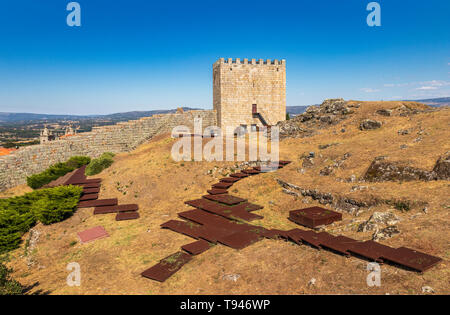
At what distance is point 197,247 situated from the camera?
31.0ft

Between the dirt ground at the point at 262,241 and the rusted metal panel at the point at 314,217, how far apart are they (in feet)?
1.08

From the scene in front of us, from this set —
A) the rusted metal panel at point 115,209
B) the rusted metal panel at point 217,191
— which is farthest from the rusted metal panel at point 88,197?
the rusted metal panel at point 217,191

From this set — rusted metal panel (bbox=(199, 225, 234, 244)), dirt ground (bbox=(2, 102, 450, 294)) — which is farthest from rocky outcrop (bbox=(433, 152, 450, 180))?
rusted metal panel (bbox=(199, 225, 234, 244))

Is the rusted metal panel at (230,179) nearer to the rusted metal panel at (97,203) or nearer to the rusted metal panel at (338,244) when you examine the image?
the rusted metal panel at (97,203)

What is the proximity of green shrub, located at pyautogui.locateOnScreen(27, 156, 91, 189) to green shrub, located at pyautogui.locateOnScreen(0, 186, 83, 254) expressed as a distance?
5211 millimetres

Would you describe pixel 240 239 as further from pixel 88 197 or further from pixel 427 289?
pixel 88 197

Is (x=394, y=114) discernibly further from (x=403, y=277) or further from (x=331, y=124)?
(x=403, y=277)

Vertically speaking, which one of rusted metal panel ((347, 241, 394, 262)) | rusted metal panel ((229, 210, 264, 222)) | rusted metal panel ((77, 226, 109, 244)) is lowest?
rusted metal panel ((77, 226, 109, 244))

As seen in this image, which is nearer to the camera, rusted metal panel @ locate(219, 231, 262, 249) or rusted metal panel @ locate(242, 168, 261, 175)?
rusted metal panel @ locate(219, 231, 262, 249)

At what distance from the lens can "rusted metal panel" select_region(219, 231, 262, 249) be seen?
9.46m

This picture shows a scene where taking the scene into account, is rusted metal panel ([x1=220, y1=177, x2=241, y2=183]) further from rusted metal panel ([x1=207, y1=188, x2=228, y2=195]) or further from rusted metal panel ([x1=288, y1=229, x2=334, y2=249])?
rusted metal panel ([x1=288, y1=229, x2=334, y2=249])

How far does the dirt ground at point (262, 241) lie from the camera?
7.03 meters
